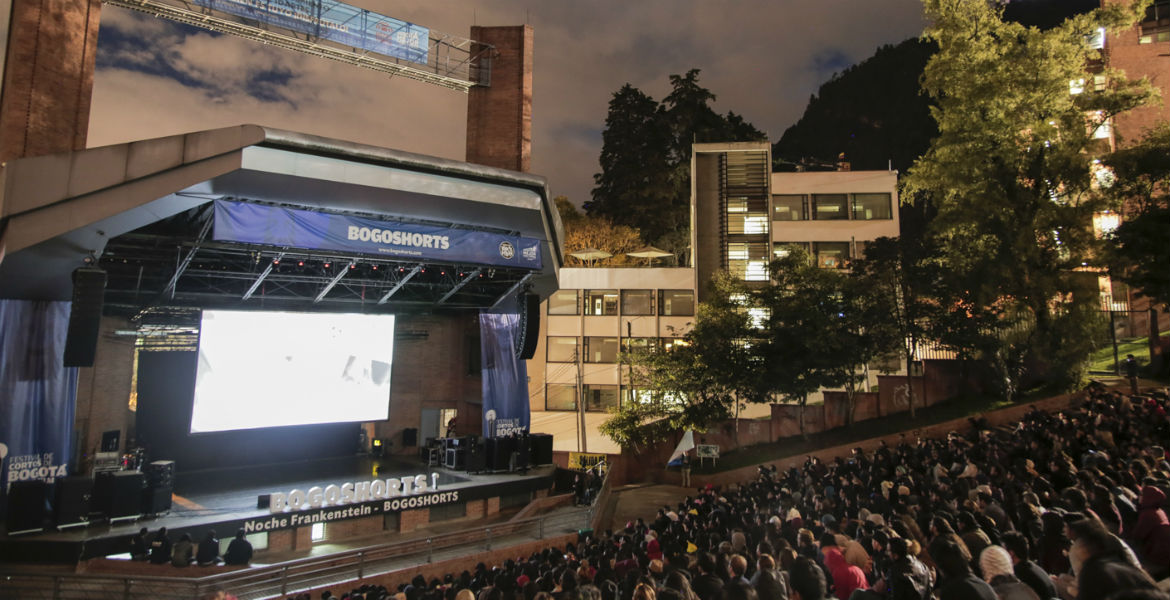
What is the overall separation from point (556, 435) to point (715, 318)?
44.6 ft

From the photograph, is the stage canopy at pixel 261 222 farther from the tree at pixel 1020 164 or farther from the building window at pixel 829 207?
the building window at pixel 829 207

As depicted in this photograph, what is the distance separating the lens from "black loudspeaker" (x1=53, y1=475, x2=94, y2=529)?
510 inches

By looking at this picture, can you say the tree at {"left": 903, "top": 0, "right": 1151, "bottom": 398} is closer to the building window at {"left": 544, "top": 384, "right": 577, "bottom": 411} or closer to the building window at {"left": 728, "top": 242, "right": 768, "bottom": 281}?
the building window at {"left": 728, "top": 242, "right": 768, "bottom": 281}

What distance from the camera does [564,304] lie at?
1442 inches

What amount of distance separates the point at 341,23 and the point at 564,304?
19575 millimetres

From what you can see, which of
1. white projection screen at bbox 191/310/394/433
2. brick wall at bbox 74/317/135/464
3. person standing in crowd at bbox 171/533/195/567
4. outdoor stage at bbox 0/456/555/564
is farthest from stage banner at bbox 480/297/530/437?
brick wall at bbox 74/317/135/464

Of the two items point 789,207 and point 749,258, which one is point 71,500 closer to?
point 749,258

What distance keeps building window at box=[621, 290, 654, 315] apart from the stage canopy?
51.8 feet

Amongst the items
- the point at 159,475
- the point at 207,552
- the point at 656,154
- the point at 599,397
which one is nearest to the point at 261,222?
the point at 159,475

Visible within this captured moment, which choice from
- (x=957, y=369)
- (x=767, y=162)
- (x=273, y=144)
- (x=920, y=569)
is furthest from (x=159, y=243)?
(x=767, y=162)

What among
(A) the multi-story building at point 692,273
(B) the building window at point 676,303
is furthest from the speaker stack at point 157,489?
(B) the building window at point 676,303

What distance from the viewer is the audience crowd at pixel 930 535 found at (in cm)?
414

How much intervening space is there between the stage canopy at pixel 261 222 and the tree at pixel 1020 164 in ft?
42.2

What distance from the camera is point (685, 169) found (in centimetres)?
4881
